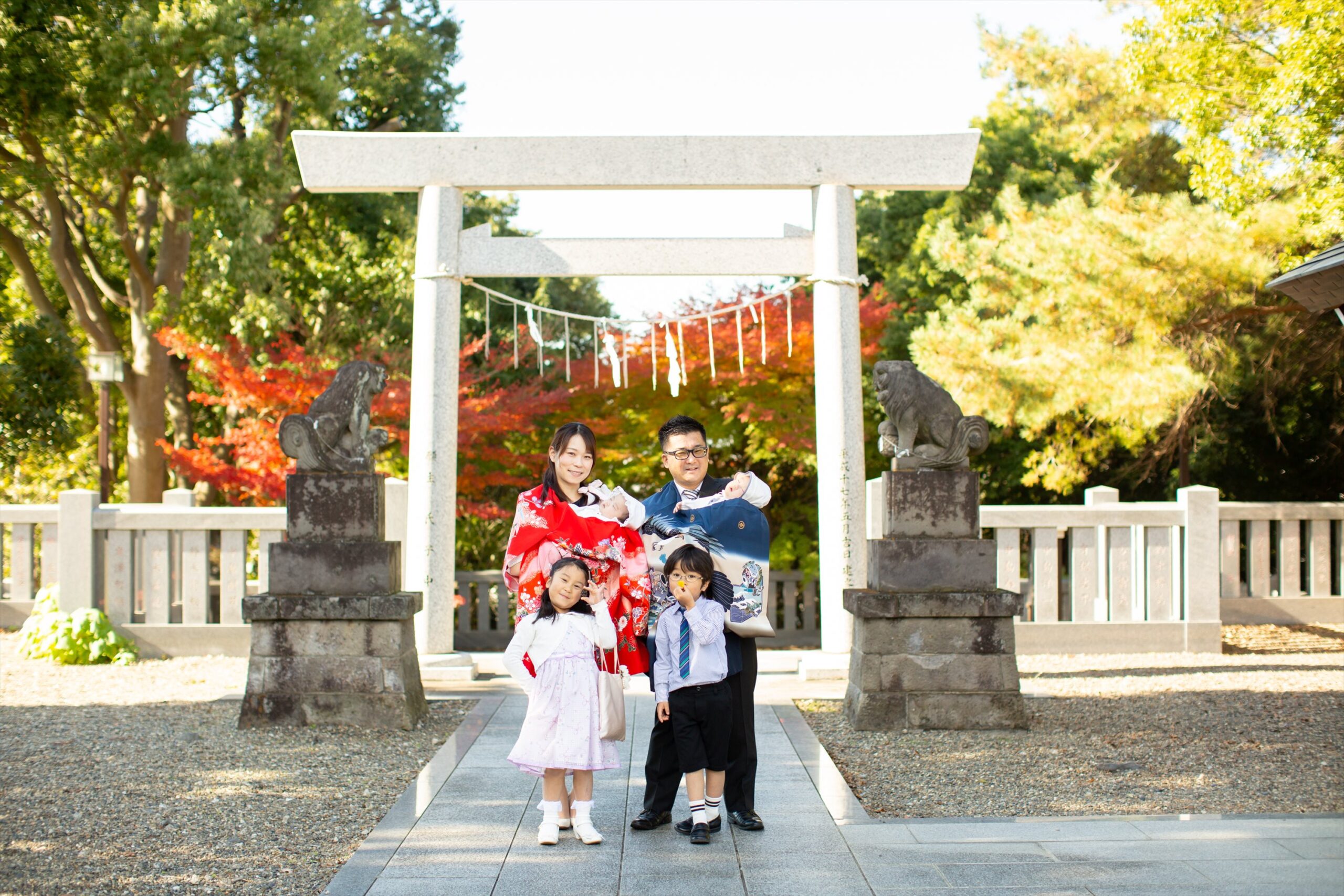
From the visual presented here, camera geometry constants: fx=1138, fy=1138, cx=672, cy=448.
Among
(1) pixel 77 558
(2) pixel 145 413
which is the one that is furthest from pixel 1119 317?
(2) pixel 145 413

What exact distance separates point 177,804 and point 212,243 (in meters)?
8.94

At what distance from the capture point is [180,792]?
16.9 ft

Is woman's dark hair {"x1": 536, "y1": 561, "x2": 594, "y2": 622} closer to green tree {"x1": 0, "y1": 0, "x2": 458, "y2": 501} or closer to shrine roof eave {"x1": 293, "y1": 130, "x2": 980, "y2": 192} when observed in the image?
shrine roof eave {"x1": 293, "y1": 130, "x2": 980, "y2": 192}

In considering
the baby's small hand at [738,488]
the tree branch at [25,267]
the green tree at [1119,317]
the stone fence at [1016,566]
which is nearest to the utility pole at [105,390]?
the tree branch at [25,267]

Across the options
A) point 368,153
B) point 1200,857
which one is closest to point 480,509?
point 368,153

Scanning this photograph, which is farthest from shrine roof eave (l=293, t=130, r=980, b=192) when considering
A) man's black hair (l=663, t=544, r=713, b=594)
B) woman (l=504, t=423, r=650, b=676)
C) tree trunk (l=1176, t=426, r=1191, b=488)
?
tree trunk (l=1176, t=426, r=1191, b=488)

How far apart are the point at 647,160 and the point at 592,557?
4.67 metres

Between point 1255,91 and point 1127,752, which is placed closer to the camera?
point 1127,752

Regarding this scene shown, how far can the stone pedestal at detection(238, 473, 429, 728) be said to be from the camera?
6355mm

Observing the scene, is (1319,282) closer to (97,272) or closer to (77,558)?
(77,558)

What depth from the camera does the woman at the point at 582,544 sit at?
4.23 m

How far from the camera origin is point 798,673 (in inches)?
325

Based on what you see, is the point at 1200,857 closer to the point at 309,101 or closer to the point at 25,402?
the point at 25,402

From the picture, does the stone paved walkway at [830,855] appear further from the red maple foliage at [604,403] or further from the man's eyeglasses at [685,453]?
the red maple foliage at [604,403]
